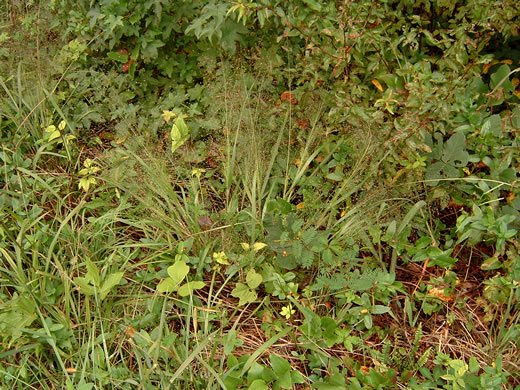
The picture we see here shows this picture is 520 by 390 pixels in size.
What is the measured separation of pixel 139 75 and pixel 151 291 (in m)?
1.24

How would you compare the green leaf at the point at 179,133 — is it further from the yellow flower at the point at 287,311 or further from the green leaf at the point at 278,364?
the green leaf at the point at 278,364

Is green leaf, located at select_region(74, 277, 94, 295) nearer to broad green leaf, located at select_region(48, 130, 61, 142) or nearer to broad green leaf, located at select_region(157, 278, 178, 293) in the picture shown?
broad green leaf, located at select_region(157, 278, 178, 293)

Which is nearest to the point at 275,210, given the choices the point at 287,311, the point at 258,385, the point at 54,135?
the point at 287,311

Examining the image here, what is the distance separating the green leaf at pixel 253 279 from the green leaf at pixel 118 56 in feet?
4.52

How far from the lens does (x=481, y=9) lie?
76.1 inches

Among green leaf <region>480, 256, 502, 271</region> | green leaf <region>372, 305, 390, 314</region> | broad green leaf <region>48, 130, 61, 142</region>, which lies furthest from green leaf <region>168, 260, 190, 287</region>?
green leaf <region>480, 256, 502, 271</region>

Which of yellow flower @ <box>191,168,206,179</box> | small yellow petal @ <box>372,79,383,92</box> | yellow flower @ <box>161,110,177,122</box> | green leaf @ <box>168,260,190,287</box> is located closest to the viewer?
green leaf @ <box>168,260,190,287</box>

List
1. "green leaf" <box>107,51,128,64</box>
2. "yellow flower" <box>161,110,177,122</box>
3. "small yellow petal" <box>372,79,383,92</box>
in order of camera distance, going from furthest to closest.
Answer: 1. "green leaf" <box>107,51,128,64</box>
2. "yellow flower" <box>161,110,177,122</box>
3. "small yellow petal" <box>372,79,383,92</box>

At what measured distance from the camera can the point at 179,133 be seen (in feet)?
7.17

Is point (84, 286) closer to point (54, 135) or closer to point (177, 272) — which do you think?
point (177, 272)

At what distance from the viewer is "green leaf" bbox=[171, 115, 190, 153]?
2172mm

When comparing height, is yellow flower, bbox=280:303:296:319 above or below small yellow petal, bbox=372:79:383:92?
below

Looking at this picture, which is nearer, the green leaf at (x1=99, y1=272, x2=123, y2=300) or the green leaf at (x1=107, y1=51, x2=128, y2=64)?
the green leaf at (x1=99, y1=272, x2=123, y2=300)

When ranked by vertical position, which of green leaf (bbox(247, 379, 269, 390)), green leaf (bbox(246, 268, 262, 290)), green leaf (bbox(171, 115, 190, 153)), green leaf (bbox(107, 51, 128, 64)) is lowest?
green leaf (bbox(247, 379, 269, 390))
